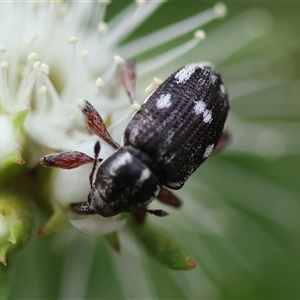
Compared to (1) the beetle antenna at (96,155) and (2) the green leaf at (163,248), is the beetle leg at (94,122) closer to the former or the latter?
(1) the beetle antenna at (96,155)

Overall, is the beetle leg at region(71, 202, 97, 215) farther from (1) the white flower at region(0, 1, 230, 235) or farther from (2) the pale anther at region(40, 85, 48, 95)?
(2) the pale anther at region(40, 85, 48, 95)

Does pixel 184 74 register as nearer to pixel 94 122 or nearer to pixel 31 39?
pixel 94 122

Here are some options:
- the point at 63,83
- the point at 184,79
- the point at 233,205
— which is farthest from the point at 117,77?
the point at 233,205

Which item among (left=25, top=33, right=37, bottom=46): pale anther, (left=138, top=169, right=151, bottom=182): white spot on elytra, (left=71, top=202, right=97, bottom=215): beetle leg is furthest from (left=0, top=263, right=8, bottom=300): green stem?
(left=25, top=33, right=37, bottom=46): pale anther

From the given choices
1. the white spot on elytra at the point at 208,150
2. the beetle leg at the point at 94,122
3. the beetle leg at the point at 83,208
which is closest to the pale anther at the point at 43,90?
the beetle leg at the point at 94,122

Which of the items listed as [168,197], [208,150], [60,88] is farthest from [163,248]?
[60,88]

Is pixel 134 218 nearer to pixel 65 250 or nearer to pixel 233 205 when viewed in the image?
pixel 65 250
